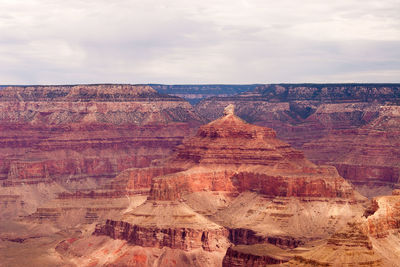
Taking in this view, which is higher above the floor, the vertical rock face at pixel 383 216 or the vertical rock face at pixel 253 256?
the vertical rock face at pixel 383 216

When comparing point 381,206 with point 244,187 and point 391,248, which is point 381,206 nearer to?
point 391,248

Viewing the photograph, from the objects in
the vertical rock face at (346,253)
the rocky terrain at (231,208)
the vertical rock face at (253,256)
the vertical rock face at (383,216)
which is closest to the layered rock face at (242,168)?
the rocky terrain at (231,208)

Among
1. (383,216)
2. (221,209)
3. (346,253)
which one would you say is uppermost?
(383,216)

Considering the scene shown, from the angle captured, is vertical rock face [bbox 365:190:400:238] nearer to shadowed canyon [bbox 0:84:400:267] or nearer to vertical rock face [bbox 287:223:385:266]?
shadowed canyon [bbox 0:84:400:267]

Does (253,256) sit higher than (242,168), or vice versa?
(242,168)

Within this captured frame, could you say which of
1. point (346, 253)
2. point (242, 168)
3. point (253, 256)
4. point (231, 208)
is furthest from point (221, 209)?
point (346, 253)

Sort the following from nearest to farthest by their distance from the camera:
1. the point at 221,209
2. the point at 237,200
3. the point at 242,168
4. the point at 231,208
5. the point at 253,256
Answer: the point at 253,256, the point at 231,208, the point at 221,209, the point at 237,200, the point at 242,168

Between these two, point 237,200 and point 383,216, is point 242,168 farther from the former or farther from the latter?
point 383,216

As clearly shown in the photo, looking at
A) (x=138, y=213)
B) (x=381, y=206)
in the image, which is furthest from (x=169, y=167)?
(x=381, y=206)

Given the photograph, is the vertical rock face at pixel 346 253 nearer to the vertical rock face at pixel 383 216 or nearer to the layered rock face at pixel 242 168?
the vertical rock face at pixel 383 216

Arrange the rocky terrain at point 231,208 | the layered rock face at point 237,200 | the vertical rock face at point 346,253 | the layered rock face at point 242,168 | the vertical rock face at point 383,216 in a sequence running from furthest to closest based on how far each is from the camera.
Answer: the layered rock face at point 242,168 → the layered rock face at point 237,200 → the rocky terrain at point 231,208 → the vertical rock face at point 383,216 → the vertical rock face at point 346,253

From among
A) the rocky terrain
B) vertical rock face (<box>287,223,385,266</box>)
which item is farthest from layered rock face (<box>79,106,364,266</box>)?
vertical rock face (<box>287,223,385,266</box>)

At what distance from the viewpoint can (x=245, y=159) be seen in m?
150

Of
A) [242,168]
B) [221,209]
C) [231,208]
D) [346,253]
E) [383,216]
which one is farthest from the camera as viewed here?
[242,168]
